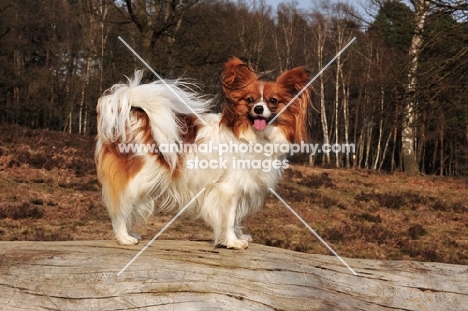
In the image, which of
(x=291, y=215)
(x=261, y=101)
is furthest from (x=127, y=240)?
(x=291, y=215)

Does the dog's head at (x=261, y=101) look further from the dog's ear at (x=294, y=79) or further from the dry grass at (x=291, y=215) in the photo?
the dry grass at (x=291, y=215)

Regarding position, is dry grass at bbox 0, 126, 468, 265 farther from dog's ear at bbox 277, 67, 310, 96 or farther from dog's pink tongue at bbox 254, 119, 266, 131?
dog's pink tongue at bbox 254, 119, 266, 131

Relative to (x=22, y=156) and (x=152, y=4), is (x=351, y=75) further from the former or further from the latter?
(x=22, y=156)

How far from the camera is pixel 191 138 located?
4.40 meters

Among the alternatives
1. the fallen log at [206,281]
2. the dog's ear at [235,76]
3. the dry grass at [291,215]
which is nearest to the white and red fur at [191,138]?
the dog's ear at [235,76]

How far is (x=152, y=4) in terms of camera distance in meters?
18.5

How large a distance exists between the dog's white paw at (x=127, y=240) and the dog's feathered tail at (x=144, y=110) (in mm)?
778

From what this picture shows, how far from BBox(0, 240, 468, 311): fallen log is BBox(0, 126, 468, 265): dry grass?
4.06 metres

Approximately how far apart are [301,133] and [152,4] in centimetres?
1557

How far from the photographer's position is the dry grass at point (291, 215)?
840cm

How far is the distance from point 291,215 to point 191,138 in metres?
6.82

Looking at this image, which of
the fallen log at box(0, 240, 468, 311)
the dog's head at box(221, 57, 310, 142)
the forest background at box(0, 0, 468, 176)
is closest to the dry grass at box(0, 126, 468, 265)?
the forest background at box(0, 0, 468, 176)

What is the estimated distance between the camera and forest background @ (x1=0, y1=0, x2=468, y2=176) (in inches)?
562

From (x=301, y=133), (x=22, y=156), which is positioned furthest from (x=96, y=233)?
(x=22, y=156)
